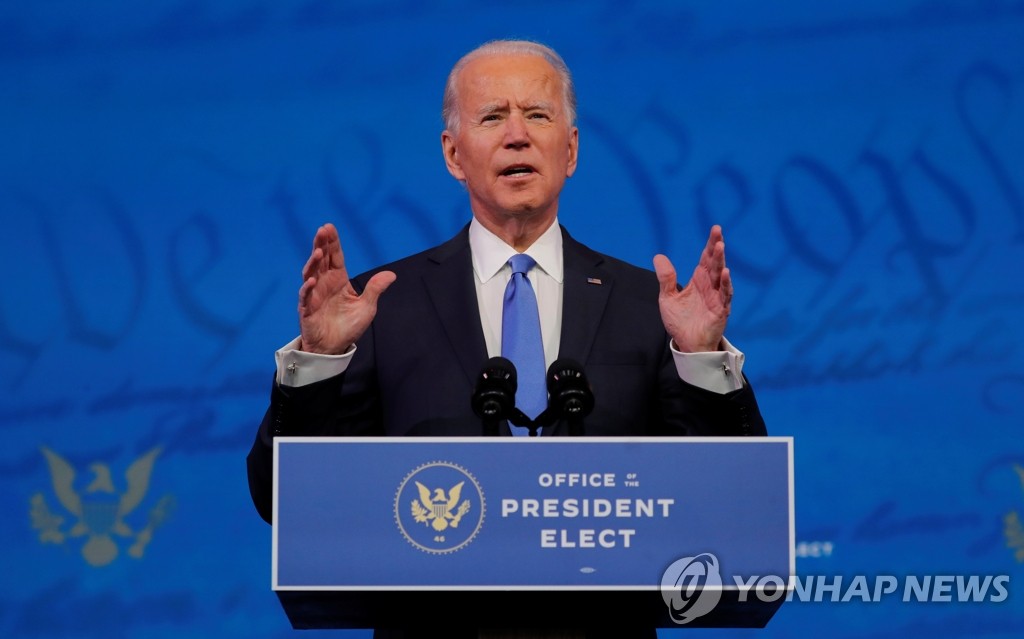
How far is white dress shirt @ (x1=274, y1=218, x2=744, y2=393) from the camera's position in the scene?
214 centimetres

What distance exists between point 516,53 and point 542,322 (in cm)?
56

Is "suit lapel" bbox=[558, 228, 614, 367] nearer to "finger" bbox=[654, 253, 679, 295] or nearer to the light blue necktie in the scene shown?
the light blue necktie

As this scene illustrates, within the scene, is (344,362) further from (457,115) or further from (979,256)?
(979,256)

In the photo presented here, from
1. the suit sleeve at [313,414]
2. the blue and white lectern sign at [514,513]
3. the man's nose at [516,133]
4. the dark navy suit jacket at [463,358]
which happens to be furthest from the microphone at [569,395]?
the man's nose at [516,133]

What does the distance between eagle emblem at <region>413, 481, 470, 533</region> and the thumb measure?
1.64ft

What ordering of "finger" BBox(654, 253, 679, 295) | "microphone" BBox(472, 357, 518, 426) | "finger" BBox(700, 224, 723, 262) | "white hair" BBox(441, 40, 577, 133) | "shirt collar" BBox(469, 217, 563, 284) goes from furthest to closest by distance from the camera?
"white hair" BBox(441, 40, 577, 133) < "shirt collar" BBox(469, 217, 563, 284) < "finger" BBox(654, 253, 679, 295) < "finger" BBox(700, 224, 723, 262) < "microphone" BBox(472, 357, 518, 426)

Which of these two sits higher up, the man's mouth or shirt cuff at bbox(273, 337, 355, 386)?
the man's mouth

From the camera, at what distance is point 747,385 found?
217cm

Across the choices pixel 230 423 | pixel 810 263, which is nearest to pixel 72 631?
pixel 230 423

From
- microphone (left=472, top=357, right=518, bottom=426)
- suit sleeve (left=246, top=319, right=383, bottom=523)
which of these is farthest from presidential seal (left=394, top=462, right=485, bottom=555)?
suit sleeve (left=246, top=319, right=383, bottom=523)

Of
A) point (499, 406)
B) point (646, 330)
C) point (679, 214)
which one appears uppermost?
point (679, 214)

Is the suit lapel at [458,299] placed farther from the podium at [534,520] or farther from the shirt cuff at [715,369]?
the podium at [534,520]

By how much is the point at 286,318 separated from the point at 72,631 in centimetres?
101

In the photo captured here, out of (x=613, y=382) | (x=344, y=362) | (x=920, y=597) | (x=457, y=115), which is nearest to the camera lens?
(x=344, y=362)
